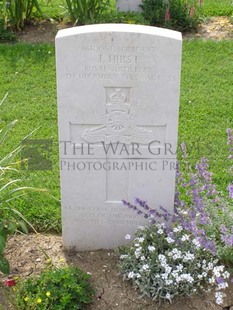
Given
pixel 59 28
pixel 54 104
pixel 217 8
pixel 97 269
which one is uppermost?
pixel 217 8

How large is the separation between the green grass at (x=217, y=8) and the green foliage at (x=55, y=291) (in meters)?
5.40

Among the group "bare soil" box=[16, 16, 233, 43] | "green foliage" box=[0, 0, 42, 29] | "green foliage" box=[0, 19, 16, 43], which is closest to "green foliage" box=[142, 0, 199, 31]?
"bare soil" box=[16, 16, 233, 43]

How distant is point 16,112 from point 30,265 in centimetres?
222

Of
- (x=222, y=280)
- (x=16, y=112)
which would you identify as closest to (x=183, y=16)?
(x=16, y=112)

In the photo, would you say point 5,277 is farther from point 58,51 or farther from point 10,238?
point 58,51

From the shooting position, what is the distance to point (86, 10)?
6980 mm

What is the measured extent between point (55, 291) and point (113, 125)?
3.11ft

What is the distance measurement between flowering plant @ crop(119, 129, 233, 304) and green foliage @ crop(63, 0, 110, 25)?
392cm

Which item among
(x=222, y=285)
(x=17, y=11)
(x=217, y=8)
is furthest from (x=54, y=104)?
(x=217, y=8)

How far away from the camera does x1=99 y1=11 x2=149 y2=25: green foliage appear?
22.6 ft

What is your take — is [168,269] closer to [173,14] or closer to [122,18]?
[122,18]

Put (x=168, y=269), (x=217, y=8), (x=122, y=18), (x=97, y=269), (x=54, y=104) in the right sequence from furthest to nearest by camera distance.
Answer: (x=217, y=8), (x=122, y=18), (x=54, y=104), (x=97, y=269), (x=168, y=269)

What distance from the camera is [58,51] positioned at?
3.06 meters

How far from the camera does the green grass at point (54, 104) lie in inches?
170
